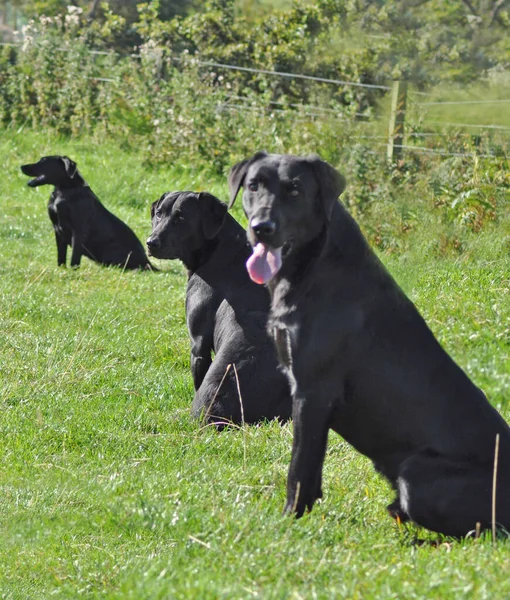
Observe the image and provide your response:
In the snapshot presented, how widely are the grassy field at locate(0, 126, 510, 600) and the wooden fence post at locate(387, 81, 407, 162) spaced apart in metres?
3.53

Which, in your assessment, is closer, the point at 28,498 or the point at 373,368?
the point at 373,368

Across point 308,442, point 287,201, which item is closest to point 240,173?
point 287,201

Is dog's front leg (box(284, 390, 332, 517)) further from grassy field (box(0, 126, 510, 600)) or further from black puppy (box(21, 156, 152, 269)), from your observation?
black puppy (box(21, 156, 152, 269))

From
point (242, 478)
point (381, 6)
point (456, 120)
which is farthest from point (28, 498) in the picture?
point (456, 120)

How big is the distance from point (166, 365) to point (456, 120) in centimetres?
345

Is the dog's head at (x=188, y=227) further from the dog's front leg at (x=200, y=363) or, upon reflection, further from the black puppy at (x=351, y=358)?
the black puppy at (x=351, y=358)

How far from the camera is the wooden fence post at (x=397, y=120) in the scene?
861 cm

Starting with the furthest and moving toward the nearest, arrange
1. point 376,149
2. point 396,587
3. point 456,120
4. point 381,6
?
point 376,149
point 456,120
point 381,6
point 396,587

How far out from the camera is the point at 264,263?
3338mm

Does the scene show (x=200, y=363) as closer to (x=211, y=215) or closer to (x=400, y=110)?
(x=211, y=215)

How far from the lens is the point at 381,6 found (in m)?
6.04

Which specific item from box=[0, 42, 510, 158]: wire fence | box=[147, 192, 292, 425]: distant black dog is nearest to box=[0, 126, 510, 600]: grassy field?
box=[147, 192, 292, 425]: distant black dog

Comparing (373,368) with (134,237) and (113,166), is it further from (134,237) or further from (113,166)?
(113,166)

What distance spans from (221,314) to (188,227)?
65 centimetres
